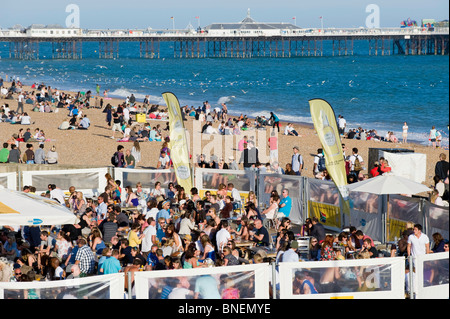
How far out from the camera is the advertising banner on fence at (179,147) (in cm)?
1430

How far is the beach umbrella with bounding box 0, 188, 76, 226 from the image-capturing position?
8820 mm

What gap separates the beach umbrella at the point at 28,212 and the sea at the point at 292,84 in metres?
24.8

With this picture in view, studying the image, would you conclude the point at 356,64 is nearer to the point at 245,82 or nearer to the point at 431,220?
the point at 245,82

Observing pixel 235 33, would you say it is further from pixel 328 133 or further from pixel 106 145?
pixel 328 133

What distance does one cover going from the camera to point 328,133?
1188cm

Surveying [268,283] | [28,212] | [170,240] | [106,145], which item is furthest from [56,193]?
[106,145]

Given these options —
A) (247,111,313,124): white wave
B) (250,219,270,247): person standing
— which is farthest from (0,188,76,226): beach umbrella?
(247,111,313,124): white wave

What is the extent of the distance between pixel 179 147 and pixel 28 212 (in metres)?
5.63

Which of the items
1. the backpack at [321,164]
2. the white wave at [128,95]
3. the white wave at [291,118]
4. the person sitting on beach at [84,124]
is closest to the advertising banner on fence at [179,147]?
the backpack at [321,164]

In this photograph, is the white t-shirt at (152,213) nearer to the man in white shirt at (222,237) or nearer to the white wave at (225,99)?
the man in white shirt at (222,237)

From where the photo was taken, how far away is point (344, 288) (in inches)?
305

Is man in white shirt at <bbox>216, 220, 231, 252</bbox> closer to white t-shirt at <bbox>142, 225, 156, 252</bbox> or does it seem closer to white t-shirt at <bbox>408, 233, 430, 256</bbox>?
white t-shirt at <bbox>142, 225, 156, 252</bbox>

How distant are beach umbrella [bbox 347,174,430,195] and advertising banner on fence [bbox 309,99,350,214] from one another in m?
0.58
